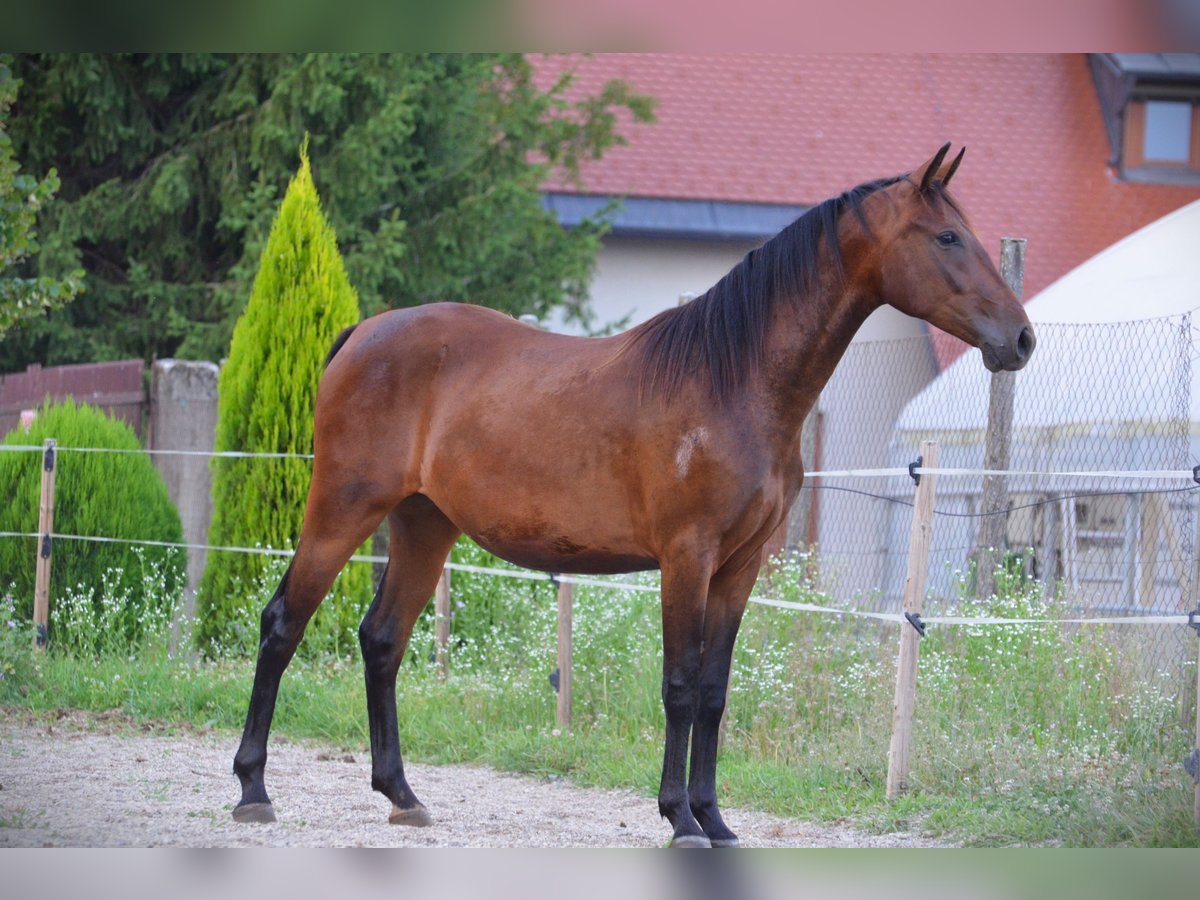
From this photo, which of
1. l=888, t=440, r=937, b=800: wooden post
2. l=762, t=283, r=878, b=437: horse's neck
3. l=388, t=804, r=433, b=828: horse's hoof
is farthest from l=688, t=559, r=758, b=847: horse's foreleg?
l=888, t=440, r=937, b=800: wooden post

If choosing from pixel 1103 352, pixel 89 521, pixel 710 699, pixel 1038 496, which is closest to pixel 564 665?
pixel 710 699

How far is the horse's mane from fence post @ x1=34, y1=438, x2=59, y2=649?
5.52m

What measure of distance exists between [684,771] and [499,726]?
8.96 ft

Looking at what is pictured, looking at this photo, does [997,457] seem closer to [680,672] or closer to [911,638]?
[911,638]

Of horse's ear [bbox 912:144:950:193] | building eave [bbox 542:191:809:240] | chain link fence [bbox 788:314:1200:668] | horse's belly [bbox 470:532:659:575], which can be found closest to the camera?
horse's ear [bbox 912:144:950:193]

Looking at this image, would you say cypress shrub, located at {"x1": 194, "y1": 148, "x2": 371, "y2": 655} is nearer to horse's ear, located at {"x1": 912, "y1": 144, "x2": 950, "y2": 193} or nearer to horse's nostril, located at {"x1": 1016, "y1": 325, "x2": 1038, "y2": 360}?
horse's ear, located at {"x1": 912, "y1": 144, "x2": 950, "y2": 193}

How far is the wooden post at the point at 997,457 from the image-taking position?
6.98 metres

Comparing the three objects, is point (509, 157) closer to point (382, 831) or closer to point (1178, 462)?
point (1178, 462)

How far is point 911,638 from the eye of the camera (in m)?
5.33

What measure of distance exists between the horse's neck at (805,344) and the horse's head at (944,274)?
14 centimetres

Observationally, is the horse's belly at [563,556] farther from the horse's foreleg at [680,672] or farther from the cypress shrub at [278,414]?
the cypress shrub at [278,414]

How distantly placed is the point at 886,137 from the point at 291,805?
1389 cm

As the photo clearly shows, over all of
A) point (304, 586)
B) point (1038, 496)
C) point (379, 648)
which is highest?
point (1038, 496)

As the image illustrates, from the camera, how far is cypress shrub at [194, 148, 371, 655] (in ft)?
27.2
